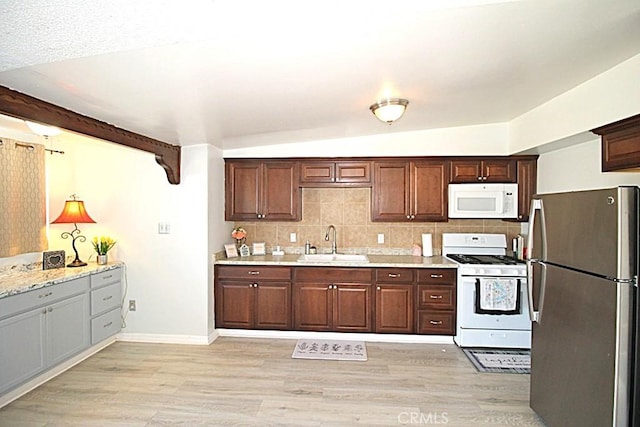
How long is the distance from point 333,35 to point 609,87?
2194 millimetres

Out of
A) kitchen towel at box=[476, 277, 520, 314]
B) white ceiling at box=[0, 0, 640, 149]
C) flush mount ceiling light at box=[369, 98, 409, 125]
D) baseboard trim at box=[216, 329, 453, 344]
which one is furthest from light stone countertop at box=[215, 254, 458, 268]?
flush mount ceiling light at box=[369, 98, 409, 125]

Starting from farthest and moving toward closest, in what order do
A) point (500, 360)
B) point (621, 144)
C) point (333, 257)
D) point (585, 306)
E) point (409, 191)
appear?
point (333, 257)
point (409, 191)
point (500, 360)
point (621, 144)
point (585, 306)

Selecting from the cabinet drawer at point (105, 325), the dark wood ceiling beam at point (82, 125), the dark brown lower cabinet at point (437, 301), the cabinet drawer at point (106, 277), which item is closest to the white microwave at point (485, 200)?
the dark brown lower cabinet at point (437, 301)

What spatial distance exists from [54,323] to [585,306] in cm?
404

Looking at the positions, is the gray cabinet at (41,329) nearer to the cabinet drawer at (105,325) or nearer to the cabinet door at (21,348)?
the cabinet door at (21,348)

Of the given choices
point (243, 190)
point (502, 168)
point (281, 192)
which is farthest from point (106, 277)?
point (502, 168)

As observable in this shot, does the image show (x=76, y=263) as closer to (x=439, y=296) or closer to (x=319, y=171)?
(x=319, y=171)

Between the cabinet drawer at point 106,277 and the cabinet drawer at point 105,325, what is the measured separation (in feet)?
1.10

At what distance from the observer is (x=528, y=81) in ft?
9.45

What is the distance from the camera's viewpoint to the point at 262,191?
15.3 feet

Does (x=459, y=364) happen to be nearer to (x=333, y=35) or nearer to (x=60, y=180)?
(x=333, y=35)

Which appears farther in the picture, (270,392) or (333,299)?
(333,299)

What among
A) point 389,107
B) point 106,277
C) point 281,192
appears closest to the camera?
point 389,107

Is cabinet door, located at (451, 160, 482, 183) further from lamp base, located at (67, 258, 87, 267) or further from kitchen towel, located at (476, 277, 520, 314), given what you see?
lamp base, located at (67, 258, 87, 267)
